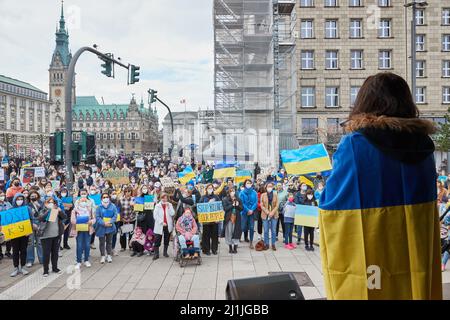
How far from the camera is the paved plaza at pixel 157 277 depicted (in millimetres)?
7859

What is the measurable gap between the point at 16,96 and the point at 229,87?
90247 millimetres

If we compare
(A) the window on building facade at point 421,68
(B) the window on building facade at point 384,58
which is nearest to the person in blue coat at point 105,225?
(B) the window on building facade at point 384,58

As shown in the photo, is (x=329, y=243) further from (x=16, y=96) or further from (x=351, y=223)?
(x=16, y=96)

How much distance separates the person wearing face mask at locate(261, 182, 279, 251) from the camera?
12.5 meters

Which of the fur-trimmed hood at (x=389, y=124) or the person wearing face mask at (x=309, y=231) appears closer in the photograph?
the fur-trimmed hood at (x=389, y=124)

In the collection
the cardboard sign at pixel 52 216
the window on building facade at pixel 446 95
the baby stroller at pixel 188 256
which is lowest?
the baby stroller at pixel 188 256

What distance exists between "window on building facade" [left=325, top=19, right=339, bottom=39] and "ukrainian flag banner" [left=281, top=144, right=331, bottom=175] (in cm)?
2930

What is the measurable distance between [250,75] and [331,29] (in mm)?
10557

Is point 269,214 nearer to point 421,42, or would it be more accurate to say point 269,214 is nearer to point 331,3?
point 331,3

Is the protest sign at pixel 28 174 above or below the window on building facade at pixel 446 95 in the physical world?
below

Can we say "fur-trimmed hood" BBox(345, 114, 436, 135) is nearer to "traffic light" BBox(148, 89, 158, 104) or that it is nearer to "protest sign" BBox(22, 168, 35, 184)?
"protest sign" BBox(22, 168, 35, 184)

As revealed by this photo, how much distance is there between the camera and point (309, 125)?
134 feet

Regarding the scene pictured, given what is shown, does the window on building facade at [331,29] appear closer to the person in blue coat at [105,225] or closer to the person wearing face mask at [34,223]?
the person in blue coat at [105,225]

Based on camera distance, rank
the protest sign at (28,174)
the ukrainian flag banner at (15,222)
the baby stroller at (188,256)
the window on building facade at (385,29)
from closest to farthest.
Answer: the ukrainian flag banner at (15,222) < the baby stroller at (188,256) < the protest sign at (28,174) < the window on building facade at (385,29)
